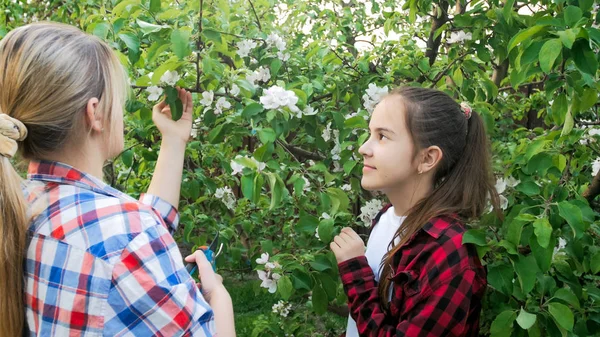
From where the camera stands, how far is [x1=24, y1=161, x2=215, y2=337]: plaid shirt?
Answer: 996 mm

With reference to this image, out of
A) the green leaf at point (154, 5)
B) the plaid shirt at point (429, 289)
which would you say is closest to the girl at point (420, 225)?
the plaid shirt at point (429, 289)

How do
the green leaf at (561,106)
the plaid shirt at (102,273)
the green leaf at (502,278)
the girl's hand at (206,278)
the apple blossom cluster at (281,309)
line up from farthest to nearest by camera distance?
the apple blossom cluster at (281,309) < the green leaf at (561,106) < the green leaf at (502,278) < the girl's hand at (206,278) < the plaid shirt at (102,273)

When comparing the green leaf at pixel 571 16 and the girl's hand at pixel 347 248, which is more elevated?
the green leaf at pixel 571 16

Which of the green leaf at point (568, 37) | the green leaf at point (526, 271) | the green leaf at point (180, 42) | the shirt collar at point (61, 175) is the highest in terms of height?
the green leaf at point (568, 37)

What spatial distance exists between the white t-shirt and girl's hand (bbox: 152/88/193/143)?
0.62m

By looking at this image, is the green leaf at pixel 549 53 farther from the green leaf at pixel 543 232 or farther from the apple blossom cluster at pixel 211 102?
the apple blossom cluster at pixel 211 102

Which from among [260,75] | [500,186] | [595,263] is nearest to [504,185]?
[500,186]

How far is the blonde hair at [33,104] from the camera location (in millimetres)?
1020

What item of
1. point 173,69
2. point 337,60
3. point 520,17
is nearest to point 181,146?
point 173,69

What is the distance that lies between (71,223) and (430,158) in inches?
38.7

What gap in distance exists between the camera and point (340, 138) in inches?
75.2

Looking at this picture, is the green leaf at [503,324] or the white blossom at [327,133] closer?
the green leaf at [503,324]

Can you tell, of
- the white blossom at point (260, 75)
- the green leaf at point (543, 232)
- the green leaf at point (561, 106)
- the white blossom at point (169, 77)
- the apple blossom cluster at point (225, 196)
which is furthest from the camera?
the apple blossom cluster at point (225, 196)

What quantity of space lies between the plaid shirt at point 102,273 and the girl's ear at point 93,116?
12 cm
